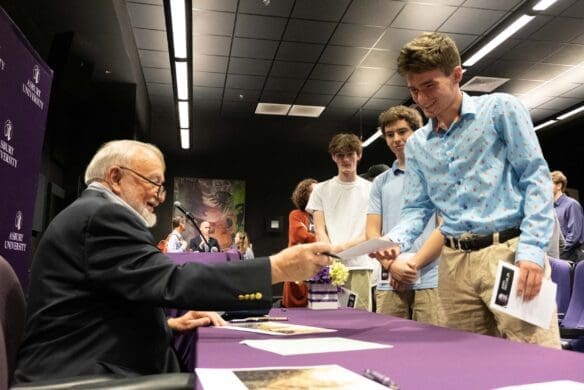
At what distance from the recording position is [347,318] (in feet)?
5.87

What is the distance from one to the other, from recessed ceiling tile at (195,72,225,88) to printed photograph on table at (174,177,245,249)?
14.6 feet

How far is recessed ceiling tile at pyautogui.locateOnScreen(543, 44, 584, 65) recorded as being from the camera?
6.00 metres

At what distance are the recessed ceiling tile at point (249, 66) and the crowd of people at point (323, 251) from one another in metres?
4.72

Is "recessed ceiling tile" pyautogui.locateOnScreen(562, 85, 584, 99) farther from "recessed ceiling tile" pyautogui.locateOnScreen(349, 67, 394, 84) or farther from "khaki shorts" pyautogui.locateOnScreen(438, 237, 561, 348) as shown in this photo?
"khaki shorts" pyautogui.locateOnScreen(438, 237, 561, 348)

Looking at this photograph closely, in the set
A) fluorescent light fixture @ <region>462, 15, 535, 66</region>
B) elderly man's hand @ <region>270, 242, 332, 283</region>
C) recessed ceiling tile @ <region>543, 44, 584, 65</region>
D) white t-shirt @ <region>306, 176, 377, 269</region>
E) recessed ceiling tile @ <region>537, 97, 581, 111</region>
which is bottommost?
elderly man's hand @ <region>270, 242, 332, 283</region>

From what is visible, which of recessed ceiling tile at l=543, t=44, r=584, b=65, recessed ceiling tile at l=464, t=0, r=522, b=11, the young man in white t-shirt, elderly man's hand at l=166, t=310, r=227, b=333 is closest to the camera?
elderly man's hand at l=166, t=310, r=227, b=333

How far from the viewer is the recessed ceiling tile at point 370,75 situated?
6684 millimetres

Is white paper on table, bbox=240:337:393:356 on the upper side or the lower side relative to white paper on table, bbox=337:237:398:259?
lower

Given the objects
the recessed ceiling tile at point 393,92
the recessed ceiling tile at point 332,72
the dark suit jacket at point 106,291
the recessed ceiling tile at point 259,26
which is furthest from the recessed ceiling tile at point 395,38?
the dark suit jacket at point 106,291

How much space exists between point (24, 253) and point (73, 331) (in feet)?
3.69

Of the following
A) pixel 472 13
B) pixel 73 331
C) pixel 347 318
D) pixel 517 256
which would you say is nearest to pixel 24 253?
pixel 73 331

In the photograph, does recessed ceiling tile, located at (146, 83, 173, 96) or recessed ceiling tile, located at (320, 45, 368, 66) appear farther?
recessed ceiling tile, located at (146, 83, 173, 96)

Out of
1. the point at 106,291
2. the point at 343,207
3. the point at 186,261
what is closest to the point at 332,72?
the point at 343,207

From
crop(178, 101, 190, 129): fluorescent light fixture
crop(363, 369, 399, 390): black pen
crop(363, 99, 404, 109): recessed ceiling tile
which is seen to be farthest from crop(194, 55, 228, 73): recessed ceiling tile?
crop(363, 369, 399, 390): black pen
